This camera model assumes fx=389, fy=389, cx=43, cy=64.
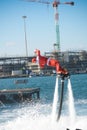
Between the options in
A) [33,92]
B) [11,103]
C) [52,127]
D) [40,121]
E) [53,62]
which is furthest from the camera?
[33,92]

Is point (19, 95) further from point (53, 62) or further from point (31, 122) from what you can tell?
point (53, 62)

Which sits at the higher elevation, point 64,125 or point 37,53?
point 37,53

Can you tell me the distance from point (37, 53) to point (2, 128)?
9.09m

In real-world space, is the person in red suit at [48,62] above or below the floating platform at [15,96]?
above

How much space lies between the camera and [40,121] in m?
30.7

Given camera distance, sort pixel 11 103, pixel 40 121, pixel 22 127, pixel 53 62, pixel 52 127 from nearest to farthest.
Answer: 1. pixel 53 62
2. pixel 52 127
3. pixel 22 127
4. pixel 40 121
5. pixel 11 103

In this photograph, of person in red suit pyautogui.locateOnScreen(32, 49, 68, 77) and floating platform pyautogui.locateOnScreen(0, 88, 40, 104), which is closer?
person in red suit pyautogui.locateOnScreen(32, 49, 68, 77)

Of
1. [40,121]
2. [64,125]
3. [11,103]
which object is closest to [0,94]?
[11,103]

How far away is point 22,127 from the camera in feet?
94.4

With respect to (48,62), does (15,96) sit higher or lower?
lower

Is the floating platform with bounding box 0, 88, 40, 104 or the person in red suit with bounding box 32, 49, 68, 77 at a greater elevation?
the person in red suit with bounding box 32, 49, 68, 77

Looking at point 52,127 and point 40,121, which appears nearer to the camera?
point 52,127

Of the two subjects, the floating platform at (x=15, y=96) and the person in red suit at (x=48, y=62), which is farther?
the floating platform at (x=15, y=96)

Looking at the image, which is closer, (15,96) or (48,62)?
(48,62)
